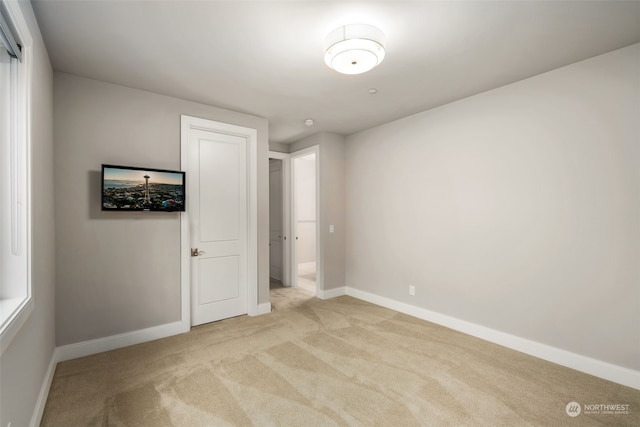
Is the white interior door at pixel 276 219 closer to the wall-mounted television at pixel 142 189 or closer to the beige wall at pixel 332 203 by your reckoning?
the beige wall at pixel 332 203

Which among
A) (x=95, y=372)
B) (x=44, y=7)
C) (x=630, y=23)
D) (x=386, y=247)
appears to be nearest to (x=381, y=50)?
(x=630, y=23)

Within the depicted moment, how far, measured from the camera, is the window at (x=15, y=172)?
5.41 feet

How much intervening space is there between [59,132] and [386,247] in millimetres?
3853

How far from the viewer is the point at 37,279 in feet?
6.46

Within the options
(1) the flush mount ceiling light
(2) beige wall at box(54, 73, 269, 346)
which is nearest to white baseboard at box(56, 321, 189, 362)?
(2) beige wall at box(54, 73, 269, 346)

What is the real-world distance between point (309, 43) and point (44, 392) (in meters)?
3.14

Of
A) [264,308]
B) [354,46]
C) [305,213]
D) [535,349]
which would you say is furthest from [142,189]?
[305,213]

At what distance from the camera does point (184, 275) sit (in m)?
3.35

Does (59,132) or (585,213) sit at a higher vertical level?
(59,132)

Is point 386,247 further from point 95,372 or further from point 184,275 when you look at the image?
point 95,372

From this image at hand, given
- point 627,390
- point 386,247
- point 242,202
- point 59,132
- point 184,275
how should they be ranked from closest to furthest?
point 627,390
point 59,132
point 184,275
point 242,202
point 386,247

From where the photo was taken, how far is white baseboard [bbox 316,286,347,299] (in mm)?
4645
